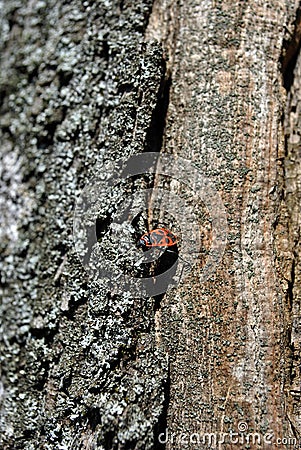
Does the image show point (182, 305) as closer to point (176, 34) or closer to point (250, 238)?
point (250, 238)

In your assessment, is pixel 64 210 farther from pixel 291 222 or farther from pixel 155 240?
pixel 291 222

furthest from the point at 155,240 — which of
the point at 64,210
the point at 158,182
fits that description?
the point at 64,210

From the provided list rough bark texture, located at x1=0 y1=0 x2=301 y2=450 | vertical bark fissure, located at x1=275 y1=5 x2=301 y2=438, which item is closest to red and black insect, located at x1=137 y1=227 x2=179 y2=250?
rough bark texture, located at x1=0 y1=0 x2=301 y2=450

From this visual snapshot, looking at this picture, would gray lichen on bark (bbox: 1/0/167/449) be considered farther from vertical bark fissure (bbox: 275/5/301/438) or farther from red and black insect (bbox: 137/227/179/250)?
vertical bark fissure (bbox: 275/5/301/438)

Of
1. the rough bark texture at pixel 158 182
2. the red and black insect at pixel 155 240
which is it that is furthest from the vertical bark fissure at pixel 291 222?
the red and black insect at pixel 155 240

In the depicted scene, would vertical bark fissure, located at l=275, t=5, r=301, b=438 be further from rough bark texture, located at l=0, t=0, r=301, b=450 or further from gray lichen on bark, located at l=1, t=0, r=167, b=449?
gray lichen on bark, located at l=1, t=0, r=167, b=449

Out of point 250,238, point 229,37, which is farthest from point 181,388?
point 229,37
